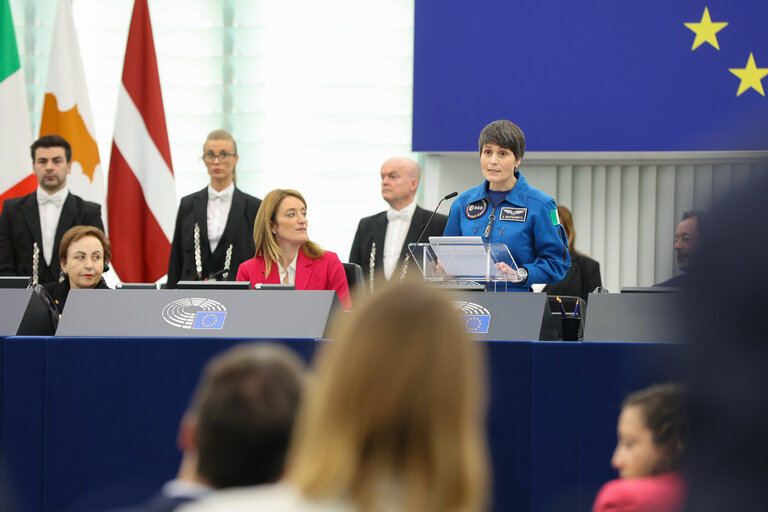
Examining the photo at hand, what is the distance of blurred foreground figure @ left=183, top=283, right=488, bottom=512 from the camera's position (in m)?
0.98

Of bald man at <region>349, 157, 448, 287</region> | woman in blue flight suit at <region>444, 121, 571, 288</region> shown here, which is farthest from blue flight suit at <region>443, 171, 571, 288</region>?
bald man at <region>349, 157, 448, 287</region>

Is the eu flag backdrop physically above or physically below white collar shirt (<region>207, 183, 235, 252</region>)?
above

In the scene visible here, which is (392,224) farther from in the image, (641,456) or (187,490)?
(187,490)

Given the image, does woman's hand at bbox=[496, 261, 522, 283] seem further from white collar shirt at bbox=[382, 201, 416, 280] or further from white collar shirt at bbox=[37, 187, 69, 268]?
white collar shirt at bbox=[37, 187, 69, 268]

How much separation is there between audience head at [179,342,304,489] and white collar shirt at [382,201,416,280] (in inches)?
177

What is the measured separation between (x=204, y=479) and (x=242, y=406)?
97 mm

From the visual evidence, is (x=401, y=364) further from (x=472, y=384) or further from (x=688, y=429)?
(x=688, y=429)

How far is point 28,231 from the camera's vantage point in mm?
5566

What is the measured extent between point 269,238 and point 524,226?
1161 millimetres

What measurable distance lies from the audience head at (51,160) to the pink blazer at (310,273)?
67.2 inches

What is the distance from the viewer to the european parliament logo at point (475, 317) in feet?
11.3

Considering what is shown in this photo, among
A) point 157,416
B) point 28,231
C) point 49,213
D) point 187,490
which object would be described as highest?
point 49,213

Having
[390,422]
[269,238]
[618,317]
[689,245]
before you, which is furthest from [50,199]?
[689,245]

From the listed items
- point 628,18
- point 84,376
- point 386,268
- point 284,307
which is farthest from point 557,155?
point 84,376
